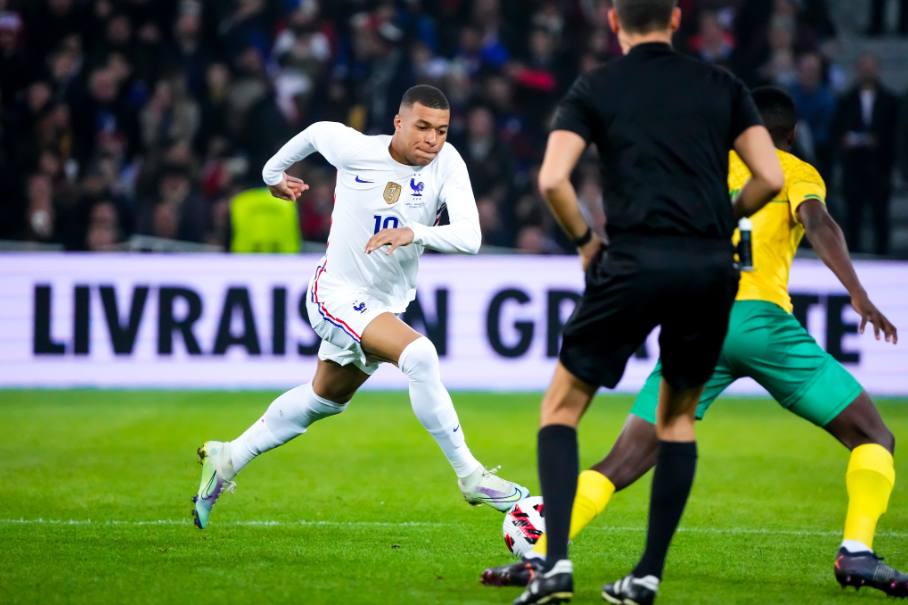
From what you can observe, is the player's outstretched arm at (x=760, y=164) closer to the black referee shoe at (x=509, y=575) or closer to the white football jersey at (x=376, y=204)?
the black referee shoe at (x=509, y=575)

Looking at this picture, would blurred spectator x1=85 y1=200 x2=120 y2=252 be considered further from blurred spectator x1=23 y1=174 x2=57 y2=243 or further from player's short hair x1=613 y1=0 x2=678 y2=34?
player's short hair x1=613 y1=0 x2=678 y2=34

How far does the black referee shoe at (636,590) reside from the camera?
11.8ft

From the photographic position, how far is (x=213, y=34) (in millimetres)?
14859

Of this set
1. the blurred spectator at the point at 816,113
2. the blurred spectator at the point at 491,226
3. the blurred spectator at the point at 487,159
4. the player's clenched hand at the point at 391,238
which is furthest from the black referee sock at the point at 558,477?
the blurred spectator at the point at 816,113

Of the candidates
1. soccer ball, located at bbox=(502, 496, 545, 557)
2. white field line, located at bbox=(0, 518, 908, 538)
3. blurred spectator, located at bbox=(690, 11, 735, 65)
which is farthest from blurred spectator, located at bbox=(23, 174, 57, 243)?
soccer ball, located at bbox=(502, 496, 545, 557)

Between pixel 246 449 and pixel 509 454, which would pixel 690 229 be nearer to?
pixel 246 449

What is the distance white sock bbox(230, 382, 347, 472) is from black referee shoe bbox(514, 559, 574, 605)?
1.91 metres

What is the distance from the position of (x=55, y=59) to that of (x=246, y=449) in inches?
422

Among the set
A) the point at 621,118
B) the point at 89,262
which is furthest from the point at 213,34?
the point at 621,118

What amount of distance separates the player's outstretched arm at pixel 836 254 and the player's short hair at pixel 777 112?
14.4 inches

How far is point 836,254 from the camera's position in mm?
4203

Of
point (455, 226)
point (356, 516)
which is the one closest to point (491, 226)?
point (356, 516)

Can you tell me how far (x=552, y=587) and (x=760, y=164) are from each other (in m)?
1.50

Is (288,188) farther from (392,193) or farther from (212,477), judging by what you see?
(212,477)
